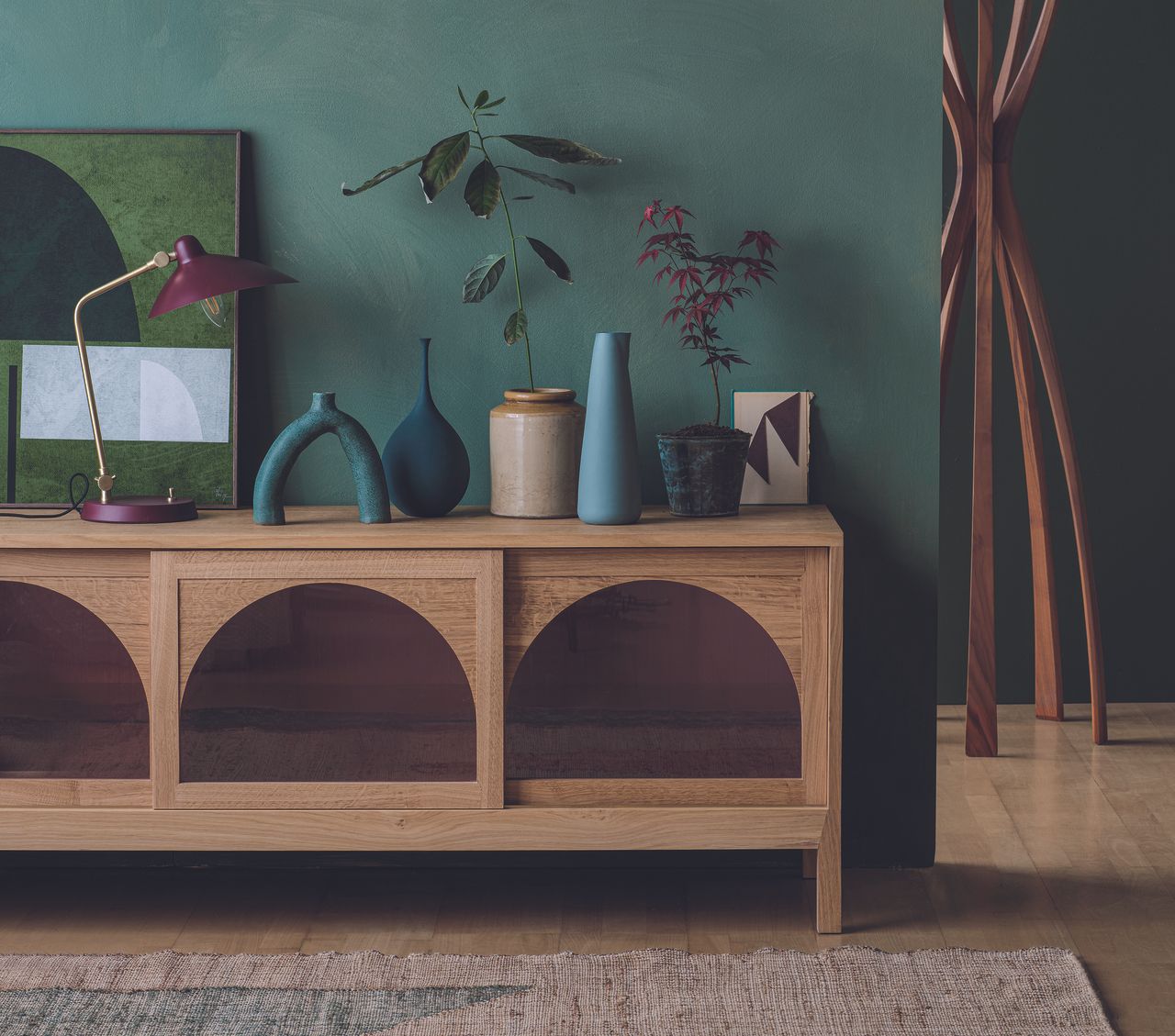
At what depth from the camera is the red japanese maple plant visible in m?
2.56

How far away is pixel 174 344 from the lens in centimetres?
266

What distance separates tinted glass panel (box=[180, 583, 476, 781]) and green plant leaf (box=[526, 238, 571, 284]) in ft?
2.46

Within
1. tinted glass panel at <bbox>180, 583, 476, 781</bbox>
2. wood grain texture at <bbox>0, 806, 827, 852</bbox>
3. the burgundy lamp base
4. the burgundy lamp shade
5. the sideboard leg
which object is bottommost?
the sideboard leg

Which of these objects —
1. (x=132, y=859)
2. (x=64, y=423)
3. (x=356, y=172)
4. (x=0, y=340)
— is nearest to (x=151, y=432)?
(x=64, y=423)

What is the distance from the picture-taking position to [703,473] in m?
2.46

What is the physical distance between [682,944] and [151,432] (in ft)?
4.81

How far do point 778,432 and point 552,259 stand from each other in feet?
1.91

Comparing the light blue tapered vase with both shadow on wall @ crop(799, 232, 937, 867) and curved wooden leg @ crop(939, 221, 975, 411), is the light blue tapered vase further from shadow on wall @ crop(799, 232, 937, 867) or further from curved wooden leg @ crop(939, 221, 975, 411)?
curved wooden leg @ crop(939, 221, 975, 411)

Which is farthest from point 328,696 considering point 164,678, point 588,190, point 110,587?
point 588,190

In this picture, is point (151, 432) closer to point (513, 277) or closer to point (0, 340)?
point (0, 340)

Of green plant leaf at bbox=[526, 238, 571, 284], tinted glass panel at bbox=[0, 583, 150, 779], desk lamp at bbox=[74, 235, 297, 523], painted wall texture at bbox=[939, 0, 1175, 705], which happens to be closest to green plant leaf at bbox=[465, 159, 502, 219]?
green plant leaf at bbox=[526, 238, 571, 284]

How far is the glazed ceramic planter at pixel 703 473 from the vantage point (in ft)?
8.07

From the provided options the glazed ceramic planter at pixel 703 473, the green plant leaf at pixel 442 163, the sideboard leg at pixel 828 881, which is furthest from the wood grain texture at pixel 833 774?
the green plant leaf at pixel 442 163

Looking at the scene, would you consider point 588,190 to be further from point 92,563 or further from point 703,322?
point 92,563
